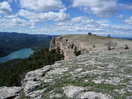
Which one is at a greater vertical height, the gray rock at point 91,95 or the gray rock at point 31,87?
the gray rock at point 91,95

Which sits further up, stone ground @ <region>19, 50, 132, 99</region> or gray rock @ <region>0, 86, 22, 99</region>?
stone ground @ <region>19, 50, 132, 99</region>

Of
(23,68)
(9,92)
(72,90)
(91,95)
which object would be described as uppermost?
(91,95)

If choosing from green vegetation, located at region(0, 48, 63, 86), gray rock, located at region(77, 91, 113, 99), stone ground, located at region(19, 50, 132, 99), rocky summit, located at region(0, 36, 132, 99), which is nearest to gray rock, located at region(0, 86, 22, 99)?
rocky summit, located at region(0, 36, 132, 99)

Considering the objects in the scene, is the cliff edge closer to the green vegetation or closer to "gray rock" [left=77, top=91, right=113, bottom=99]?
the green vegetation

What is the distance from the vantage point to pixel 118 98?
29.2ft

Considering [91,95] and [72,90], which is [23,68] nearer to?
[72,90]

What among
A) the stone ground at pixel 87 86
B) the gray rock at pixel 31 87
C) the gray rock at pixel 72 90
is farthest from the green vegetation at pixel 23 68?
the gray rock at pixel 72 90

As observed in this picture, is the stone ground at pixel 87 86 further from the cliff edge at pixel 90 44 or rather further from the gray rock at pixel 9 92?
the cliff edge at pixel 90 44

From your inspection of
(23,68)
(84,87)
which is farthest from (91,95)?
(23,68)

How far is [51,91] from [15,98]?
3.19 m

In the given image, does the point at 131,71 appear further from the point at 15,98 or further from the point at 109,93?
the point at 15,98

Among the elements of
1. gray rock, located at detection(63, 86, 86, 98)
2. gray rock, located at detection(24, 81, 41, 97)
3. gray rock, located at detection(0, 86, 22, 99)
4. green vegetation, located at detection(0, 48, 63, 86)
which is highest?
gray rock, located at detection(63, 86, 86, 98)

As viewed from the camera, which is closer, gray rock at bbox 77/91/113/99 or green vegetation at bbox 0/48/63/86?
gray rock at bbox 77/91/113/99

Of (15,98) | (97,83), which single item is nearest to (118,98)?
(97,83)
